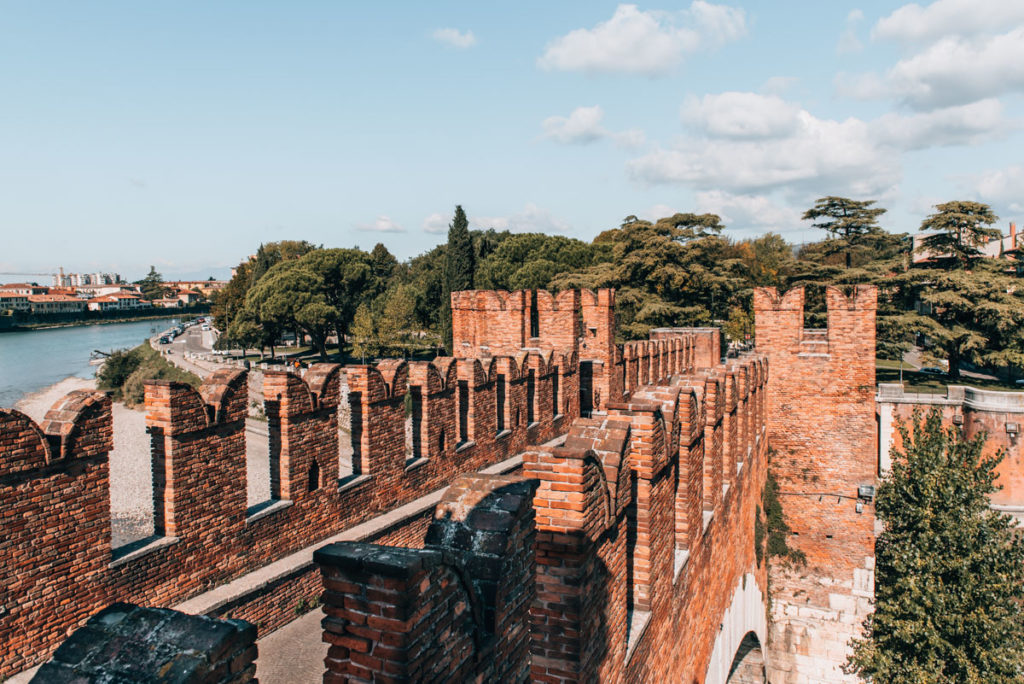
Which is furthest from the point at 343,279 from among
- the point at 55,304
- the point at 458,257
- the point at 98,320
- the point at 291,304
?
the point at 55,304

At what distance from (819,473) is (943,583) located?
344 centimetres

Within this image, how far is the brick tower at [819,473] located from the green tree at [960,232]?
898 inches

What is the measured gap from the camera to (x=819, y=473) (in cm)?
1672

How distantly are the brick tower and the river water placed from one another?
87.0ft

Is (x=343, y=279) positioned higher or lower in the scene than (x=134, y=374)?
higher

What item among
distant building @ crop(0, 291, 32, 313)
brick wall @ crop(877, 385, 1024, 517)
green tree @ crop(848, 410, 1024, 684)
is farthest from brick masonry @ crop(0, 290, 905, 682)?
distant building @ crop(0, 291, 32, 313)

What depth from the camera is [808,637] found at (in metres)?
16.8

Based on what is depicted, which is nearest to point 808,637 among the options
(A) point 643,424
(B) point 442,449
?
(B) point 442,449

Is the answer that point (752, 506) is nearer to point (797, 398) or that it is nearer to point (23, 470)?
point (797, 398)

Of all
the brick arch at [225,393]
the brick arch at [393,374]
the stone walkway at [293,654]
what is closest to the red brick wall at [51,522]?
the brick arch at [225,393]

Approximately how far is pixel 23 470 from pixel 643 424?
4631 mm

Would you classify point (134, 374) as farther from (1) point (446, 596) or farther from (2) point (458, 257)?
(1) point (446, 596)

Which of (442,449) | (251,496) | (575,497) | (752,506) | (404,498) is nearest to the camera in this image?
(575,497)

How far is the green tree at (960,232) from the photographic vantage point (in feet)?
112
